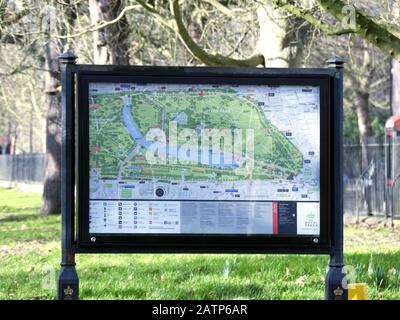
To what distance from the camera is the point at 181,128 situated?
6426mm

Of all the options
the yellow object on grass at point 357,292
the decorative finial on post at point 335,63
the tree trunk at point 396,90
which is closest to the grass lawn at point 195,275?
the yellow object on grass at point 357,292

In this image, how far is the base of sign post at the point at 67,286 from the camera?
244 inches

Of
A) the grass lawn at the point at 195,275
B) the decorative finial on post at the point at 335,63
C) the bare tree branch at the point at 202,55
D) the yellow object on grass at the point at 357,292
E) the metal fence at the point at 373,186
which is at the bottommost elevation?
the grass lawn at the point at 195,275

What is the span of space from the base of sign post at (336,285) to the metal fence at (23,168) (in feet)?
128

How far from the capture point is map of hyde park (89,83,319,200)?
6410mm

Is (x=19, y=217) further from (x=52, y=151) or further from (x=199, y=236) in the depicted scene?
(x=199, y=236)

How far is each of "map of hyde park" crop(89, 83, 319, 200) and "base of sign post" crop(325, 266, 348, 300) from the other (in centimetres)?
62

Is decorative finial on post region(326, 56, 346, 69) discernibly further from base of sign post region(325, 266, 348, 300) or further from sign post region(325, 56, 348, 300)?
base of sign post region(325, 266, 348, 300)

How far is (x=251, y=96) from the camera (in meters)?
6.42

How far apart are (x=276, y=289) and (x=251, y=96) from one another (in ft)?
7.73

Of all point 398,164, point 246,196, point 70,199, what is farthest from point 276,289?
point 398,164

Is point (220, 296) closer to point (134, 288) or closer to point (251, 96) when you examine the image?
point (134, 288)

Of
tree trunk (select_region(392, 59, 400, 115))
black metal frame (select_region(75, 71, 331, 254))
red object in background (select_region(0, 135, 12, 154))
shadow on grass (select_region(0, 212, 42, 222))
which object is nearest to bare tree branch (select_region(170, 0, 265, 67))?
black metal frame (select_region(75, 71, 331, 254))

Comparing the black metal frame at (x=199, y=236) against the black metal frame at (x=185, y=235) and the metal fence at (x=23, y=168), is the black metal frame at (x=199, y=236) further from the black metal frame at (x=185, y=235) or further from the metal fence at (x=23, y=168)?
the metal fence at (x=23, y=168)
